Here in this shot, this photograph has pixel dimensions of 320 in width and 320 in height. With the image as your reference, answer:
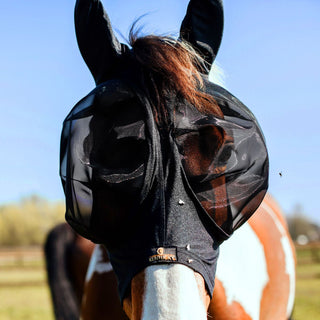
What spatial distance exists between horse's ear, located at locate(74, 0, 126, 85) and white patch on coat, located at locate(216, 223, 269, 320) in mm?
894

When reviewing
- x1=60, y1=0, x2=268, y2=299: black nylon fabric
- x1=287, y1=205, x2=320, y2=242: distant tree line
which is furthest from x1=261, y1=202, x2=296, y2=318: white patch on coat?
x1=287, y1=205, x2=320, y2=242: distant tree line

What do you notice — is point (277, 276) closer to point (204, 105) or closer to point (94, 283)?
point (94, 283)

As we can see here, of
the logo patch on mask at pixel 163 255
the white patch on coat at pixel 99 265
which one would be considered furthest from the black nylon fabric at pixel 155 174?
the white patch on coat at pixel 99 265

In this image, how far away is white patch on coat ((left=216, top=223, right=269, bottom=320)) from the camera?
202 centimetres

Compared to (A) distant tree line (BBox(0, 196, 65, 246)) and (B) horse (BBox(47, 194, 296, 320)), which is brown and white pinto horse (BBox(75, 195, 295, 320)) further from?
(A) distant tree line (BBox(0, 196, 65, 246))

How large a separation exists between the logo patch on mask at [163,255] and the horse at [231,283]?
0.02 m

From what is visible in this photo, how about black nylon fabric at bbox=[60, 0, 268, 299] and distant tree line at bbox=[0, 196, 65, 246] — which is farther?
distant tree line at bbox=[0, 196, 65, 246]

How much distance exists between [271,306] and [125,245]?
127cm

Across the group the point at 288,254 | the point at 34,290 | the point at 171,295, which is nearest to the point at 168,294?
the point at 171,295

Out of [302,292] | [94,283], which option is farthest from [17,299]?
[94,283]

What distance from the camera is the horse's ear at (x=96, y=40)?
174cm

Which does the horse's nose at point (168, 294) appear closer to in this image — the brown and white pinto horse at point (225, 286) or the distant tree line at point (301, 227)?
the brown and white pinto horse at point (225, 286)

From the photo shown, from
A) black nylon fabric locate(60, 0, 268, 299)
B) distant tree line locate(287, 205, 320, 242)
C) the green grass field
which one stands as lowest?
distant tree line locate(287, 205, 320, 242)

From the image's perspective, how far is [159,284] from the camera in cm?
129
